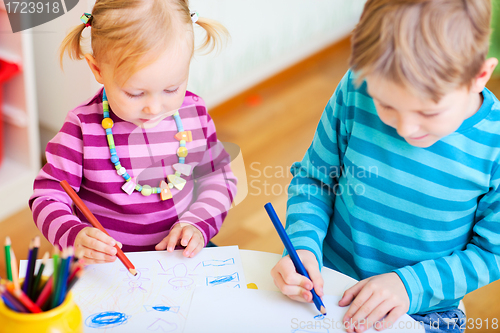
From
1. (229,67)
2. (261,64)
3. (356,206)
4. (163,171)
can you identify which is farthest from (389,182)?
(261,64)

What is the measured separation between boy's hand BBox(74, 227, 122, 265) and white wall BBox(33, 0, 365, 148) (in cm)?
71

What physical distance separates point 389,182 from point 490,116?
0.54ft

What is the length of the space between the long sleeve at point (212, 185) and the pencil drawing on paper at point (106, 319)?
0.25 metres

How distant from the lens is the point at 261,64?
2.27 metres

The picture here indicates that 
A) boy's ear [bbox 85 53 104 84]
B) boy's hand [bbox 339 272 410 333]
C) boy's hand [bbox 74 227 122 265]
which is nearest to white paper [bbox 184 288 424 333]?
boy's hand [bbox 339 272 410 333]

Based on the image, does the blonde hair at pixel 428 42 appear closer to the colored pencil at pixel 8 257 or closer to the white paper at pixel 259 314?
the white paper at pixel 259 314

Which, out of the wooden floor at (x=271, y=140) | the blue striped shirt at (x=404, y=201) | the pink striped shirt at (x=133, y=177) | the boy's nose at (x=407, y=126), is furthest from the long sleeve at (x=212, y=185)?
the wooden floor at (x=271, y=140)

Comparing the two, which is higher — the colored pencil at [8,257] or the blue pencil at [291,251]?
the colored pencil at [8,257]

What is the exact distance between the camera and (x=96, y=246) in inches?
26.6

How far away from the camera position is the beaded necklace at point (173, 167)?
Result: 0.81 m

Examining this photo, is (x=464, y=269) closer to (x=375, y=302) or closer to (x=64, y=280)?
(x=375, y=302)

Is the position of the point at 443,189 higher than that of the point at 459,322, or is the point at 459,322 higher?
the point at 443,189

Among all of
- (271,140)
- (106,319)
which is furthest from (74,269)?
(271,140)

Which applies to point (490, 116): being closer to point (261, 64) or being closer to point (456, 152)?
point (456, 152)
